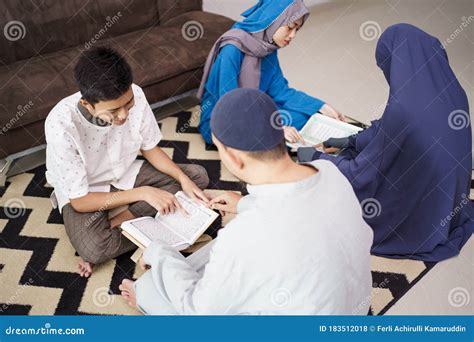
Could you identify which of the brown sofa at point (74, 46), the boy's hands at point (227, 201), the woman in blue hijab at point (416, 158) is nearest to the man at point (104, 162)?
the boy's hands at point (227, 201)

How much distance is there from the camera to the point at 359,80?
3.14 metres

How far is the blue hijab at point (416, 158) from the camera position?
178 centimetres

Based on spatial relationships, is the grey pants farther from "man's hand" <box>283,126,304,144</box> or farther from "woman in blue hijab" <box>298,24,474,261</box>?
"woman in blue hijab" <box>298,24,474,261</box>

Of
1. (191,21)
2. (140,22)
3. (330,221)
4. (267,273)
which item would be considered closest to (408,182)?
(330,221)

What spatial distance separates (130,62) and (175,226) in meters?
1.05

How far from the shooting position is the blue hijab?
A: 178cm

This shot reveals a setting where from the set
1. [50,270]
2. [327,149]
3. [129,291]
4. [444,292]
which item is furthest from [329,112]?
[50,270]

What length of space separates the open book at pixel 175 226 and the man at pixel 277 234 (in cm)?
55

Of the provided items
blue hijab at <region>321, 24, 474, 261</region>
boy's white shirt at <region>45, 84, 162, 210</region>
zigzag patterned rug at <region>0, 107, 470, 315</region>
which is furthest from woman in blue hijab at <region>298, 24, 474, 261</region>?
boy's white shirt at <region>45, 84, 162, 210</region>

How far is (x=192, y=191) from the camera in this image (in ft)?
6.51

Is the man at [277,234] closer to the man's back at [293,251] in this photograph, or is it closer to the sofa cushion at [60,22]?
the man's back at [293,251]

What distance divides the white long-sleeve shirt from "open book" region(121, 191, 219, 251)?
538 mm

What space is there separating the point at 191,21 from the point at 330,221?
2059mm

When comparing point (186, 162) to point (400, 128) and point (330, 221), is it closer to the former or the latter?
point (400, 128)
